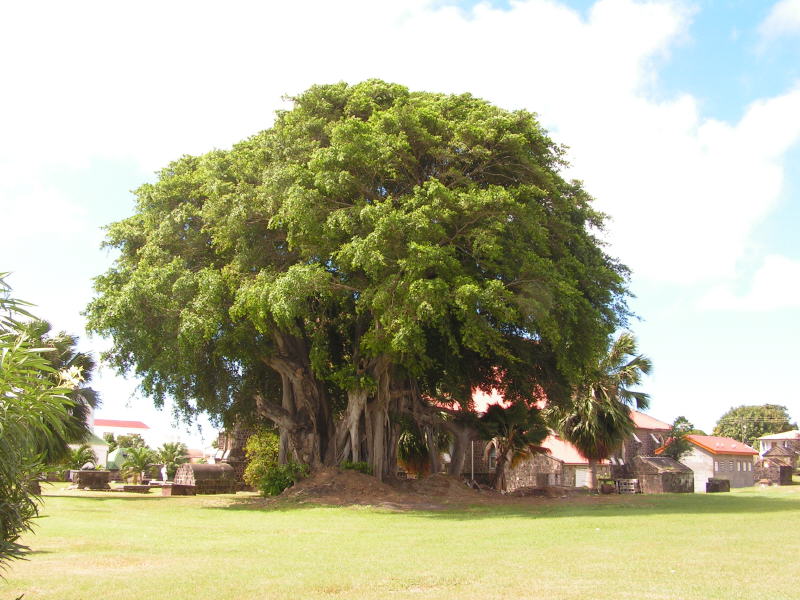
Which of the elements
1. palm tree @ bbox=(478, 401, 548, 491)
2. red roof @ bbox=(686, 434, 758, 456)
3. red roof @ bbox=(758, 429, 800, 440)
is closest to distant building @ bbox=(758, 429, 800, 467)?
red roof @ bbox=(758, 429, 800, 440)

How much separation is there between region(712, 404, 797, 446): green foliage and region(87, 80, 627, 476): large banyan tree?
78.0 meters

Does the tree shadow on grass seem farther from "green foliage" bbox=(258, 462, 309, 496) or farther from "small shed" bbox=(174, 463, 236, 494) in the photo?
"small shed" bbox=(174, 463, 236, 494)

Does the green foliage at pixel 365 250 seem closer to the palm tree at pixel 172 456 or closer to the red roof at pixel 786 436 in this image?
the palm tree at pixel 172 456

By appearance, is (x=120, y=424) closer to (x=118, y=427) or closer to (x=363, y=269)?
(x=118, y=427)

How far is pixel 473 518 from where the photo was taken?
18219mm

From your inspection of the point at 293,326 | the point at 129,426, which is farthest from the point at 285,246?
the point at 129,426

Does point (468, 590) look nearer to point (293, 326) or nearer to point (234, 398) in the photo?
point (293, 326)

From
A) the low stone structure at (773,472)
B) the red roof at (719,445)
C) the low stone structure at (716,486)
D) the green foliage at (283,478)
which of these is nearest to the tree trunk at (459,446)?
the green foliage at (283,478)

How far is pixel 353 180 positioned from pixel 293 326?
4938 millimetres

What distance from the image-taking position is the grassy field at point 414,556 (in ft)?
27.2

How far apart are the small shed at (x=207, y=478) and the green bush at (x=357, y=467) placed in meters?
10.2

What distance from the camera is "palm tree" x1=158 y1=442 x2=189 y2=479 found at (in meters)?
46.5

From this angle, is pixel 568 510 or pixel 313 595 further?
pixel 568 510

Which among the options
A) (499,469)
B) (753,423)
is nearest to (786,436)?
(753,423)
